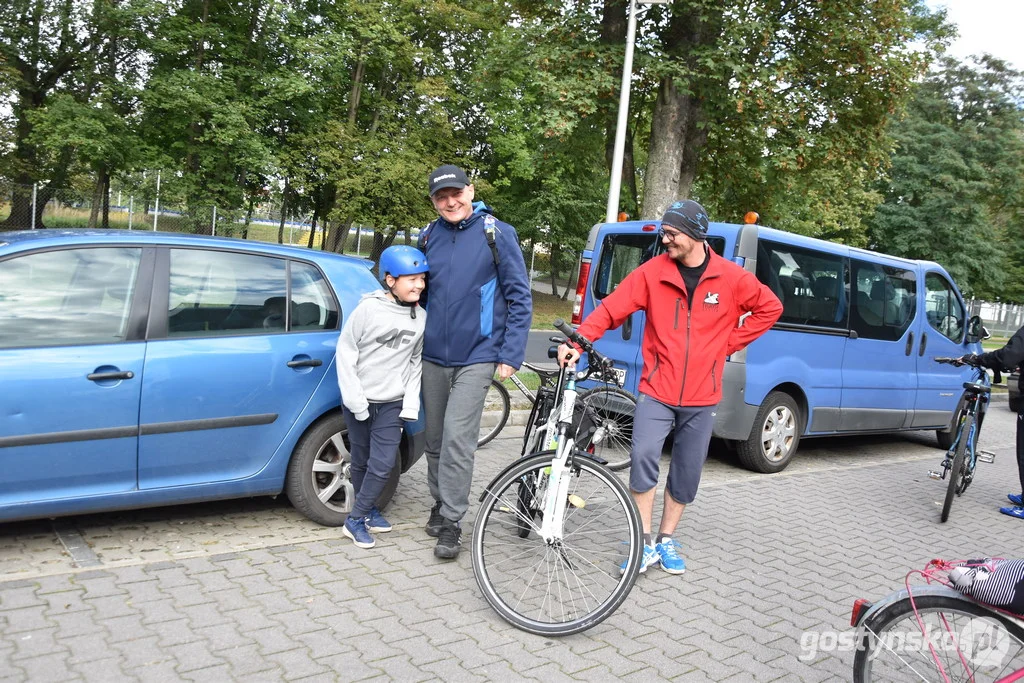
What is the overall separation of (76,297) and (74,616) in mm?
1455

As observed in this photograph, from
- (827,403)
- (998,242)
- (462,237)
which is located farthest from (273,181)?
(998,242)

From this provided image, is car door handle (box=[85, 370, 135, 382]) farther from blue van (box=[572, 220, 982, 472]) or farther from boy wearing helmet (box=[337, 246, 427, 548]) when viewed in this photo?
blue van (box=[572, 220, 982, 472])

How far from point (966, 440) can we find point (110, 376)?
6.06 metres

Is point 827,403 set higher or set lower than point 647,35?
lower

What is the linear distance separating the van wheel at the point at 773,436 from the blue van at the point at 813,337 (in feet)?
0.03

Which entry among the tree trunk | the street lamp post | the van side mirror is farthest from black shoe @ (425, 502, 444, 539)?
the tree trunk

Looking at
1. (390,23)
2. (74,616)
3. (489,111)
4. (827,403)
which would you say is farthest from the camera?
(489,111)

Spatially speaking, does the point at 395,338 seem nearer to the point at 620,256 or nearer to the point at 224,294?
the point at 224,294

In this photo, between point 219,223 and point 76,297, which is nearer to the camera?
point 76,297

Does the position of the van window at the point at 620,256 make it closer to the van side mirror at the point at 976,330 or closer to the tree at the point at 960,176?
the van side mirror at the point at 976,330

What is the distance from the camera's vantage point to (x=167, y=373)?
408 centimetres

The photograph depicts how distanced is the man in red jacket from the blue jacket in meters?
0.40

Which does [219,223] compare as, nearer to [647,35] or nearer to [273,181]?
[273,181]

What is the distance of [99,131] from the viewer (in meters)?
23.9
